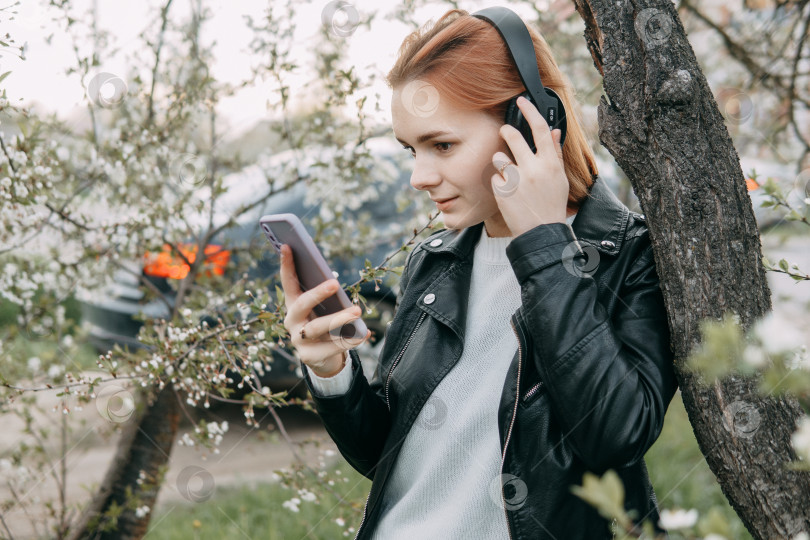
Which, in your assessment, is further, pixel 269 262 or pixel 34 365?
pixel 269 262

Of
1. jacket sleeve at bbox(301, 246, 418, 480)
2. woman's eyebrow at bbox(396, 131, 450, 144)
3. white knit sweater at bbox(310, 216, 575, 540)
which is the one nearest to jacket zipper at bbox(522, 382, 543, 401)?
white knit sweater at bbox(310, 216, 575, 540)

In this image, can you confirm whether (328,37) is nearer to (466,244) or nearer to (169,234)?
(169,234)

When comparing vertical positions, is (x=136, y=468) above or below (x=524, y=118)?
below

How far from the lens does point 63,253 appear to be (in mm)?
2715

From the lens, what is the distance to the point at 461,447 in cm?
143

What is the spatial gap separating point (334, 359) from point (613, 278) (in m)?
0.57

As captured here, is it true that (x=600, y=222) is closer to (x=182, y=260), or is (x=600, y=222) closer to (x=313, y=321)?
(x=313, y=321)

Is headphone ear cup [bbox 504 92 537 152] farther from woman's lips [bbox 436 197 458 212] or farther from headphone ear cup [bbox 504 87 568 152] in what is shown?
woman's lips [bbox 436 197 458 212]

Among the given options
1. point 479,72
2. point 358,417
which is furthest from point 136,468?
point 479,72

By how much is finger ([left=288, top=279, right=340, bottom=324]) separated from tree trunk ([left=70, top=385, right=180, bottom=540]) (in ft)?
5.00

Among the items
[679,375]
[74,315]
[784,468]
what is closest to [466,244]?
[679,375]

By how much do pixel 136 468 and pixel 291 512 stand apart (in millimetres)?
956

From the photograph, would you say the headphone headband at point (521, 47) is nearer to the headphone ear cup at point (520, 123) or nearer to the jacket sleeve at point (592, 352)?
the headphone ear cup at point (520, 123)

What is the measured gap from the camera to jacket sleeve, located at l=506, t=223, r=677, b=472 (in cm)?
117
